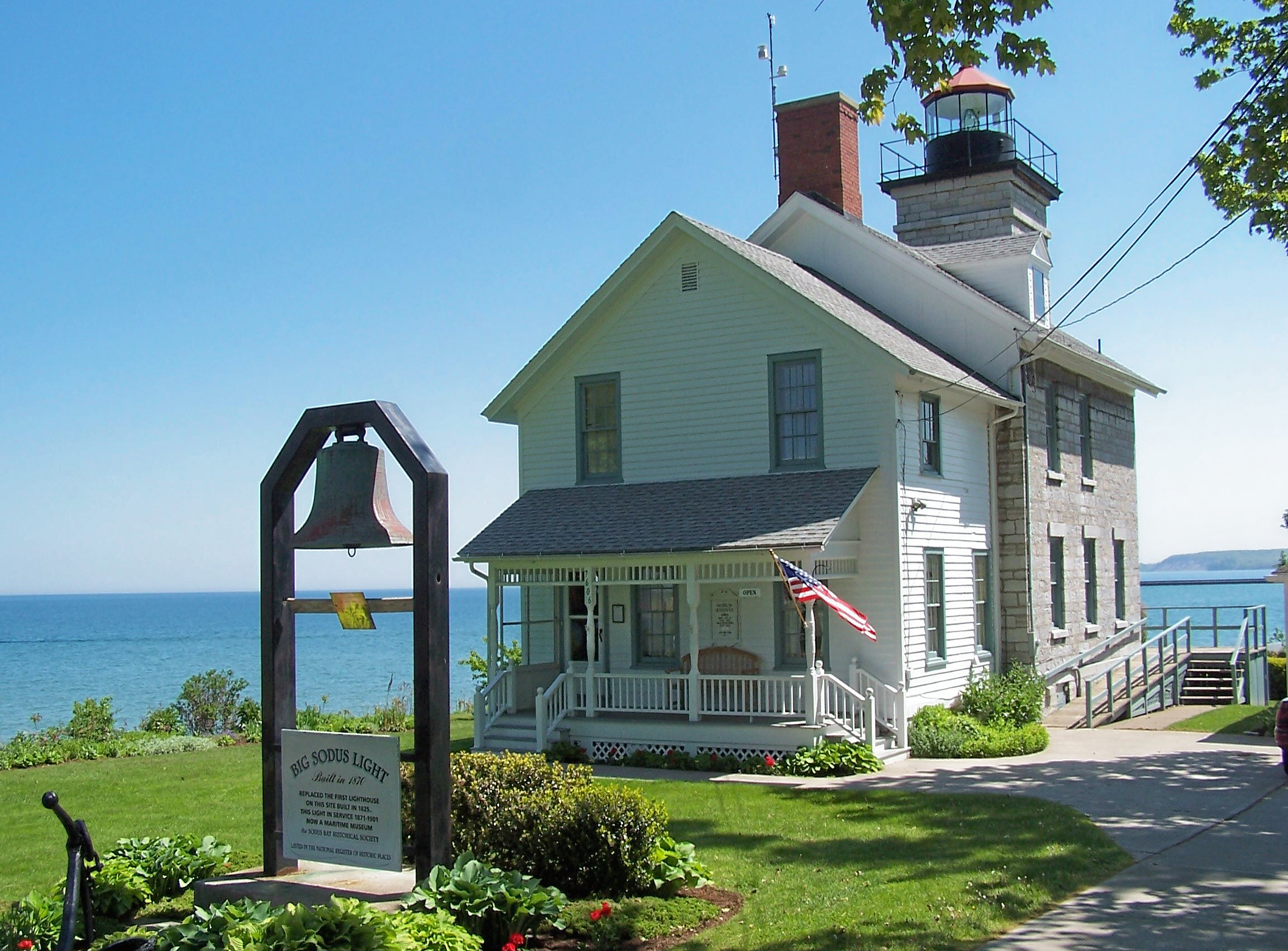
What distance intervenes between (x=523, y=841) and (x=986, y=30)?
24.4ft

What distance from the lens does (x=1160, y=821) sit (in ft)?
39.4

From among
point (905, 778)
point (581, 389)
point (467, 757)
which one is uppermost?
point (581, 389)

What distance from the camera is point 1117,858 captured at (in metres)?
10.2

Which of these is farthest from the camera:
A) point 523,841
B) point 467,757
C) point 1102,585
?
point 1102,585

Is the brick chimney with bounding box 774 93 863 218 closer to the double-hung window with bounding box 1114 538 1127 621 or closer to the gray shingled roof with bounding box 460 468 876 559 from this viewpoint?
the gray shingled roof with bounding box 460 468 876 559

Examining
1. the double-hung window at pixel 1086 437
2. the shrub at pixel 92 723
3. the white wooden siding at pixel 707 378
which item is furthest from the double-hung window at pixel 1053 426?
the shrub at pixel 92 723

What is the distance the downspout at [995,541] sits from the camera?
2119 cm

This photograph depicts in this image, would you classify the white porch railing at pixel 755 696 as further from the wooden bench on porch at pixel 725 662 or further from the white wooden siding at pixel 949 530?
the white wooden siding at pixel 949 530

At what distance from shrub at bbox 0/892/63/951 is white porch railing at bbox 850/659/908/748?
11.8 metres

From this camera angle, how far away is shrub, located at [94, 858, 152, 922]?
893 cm

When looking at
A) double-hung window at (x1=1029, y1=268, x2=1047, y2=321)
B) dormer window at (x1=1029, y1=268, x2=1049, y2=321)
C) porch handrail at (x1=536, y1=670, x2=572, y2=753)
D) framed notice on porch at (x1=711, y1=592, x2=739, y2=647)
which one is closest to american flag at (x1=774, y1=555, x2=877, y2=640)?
framed notice on porch at (x1=711, y1=592, x2=739, y2=647)

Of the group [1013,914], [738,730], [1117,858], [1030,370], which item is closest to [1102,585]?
[1030,370]

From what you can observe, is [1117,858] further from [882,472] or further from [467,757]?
[882,472]

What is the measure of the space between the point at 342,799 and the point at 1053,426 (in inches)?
701
